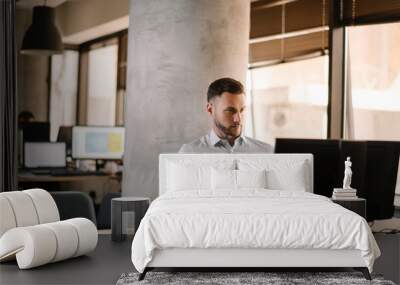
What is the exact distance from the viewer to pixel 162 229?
4797mm

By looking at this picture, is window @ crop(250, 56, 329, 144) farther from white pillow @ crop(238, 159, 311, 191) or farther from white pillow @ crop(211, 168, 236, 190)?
white pillow @ crop(211, 168, 236, 190)

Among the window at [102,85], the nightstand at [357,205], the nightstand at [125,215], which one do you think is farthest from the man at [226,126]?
the window at [102,85]

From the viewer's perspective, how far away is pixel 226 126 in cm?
693

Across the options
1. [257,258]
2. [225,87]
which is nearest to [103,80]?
[225,87]

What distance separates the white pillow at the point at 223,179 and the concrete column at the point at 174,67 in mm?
1087

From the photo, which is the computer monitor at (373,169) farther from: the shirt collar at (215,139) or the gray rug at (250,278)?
the gray rug at (250,278)

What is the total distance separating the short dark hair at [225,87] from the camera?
6.96 m

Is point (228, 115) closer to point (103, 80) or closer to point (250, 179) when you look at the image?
point (250, 179)

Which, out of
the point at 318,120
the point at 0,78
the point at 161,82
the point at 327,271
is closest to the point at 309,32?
the point at 318,120

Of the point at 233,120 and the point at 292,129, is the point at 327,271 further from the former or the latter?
the point at 292,129

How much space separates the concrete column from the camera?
7.25 metres

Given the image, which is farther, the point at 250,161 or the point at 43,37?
the point at 43,37

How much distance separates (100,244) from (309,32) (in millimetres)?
4155

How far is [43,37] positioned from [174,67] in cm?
404
